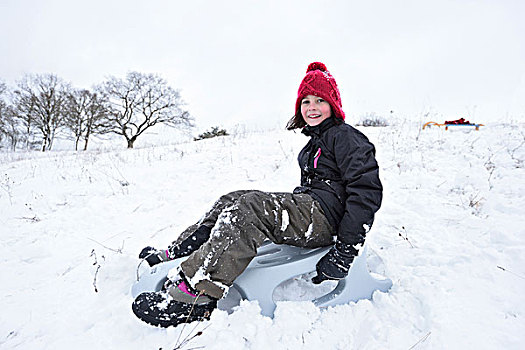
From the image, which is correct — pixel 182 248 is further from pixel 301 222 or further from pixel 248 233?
pixel 301 222

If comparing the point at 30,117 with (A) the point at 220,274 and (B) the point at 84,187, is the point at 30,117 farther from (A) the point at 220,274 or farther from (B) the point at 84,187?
(A) the point at 220,274

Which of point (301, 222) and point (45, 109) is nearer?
point (301, 222)

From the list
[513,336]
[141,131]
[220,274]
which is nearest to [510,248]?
[513,336]

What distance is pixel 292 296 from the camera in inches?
67.2

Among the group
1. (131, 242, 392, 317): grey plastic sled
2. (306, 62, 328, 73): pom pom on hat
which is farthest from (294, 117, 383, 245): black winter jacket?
(306, 62, 328, 73): pom pom on hat

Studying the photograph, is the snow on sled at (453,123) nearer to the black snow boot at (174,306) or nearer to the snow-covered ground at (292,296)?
the snow-covered ground at (292,296)

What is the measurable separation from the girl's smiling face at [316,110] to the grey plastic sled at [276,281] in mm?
1000

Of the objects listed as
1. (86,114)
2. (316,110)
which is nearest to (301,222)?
(316,110)

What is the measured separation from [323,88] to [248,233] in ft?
4.24

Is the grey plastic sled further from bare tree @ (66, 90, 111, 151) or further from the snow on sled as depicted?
bare tree @ (66, 90, 111, 151)

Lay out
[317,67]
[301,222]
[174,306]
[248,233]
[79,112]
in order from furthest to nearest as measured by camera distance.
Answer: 1. [79,112]
2. [317,67]
3. [301,222]
4. [248,233]
5. [174,306]

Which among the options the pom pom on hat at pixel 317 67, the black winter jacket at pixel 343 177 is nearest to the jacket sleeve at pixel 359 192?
the black winter jacket at pixel 343 177

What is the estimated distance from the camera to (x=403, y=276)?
1.75 meters

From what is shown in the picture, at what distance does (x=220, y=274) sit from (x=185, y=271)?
0.66 feet
